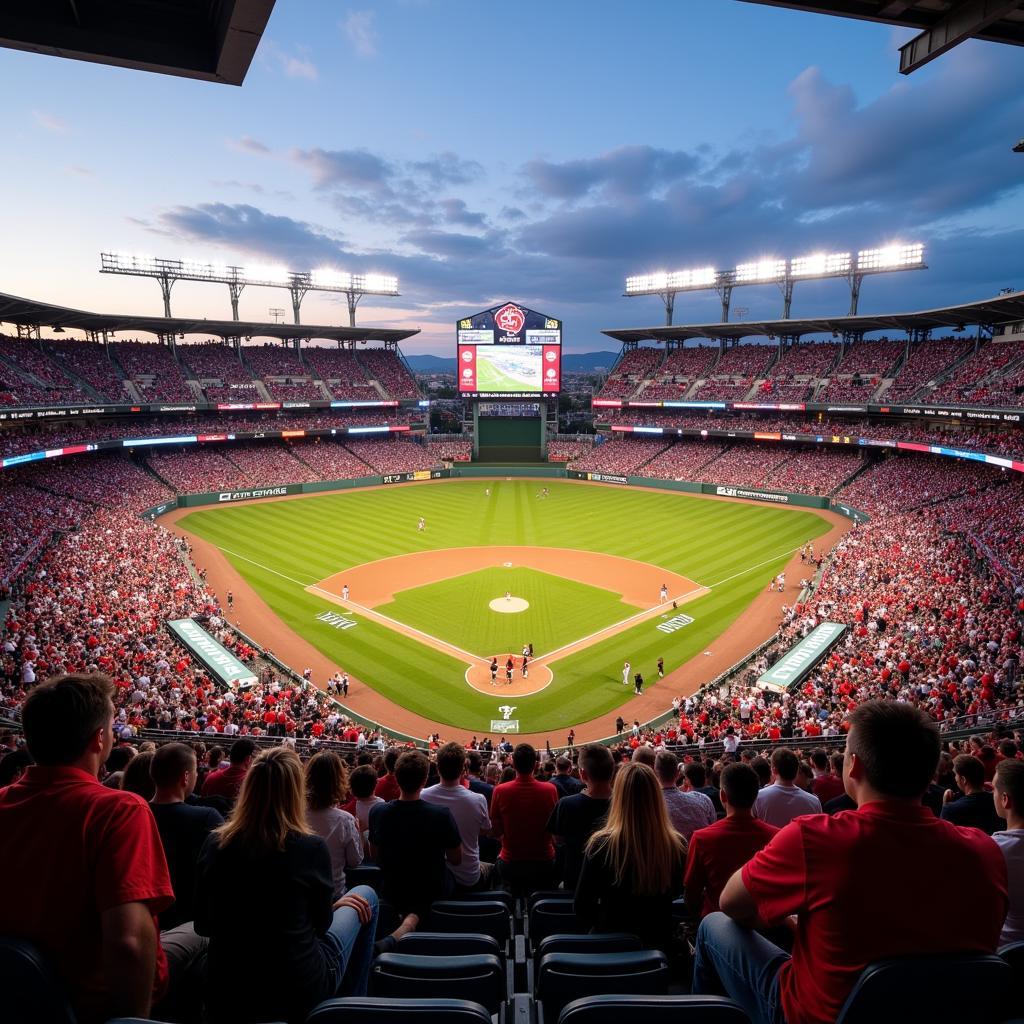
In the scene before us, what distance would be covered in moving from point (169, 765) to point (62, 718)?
230 cm

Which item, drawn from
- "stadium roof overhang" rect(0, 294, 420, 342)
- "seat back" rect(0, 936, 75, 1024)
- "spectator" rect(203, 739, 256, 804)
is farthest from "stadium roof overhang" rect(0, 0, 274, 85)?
"stadium roof overhang" rect(0, 294, 420, 342)

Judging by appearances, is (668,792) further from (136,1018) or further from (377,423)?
(377,423)

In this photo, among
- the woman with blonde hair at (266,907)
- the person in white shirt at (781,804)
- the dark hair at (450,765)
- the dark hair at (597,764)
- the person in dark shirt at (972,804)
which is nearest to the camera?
the woman with blonde hair at (266,907)

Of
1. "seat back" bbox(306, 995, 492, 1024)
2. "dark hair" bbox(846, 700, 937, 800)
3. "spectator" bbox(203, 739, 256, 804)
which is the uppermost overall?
"dark hair" bbox(846, 700, 937, 800)

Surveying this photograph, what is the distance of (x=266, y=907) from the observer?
3.19m

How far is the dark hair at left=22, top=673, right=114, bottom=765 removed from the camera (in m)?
2.74

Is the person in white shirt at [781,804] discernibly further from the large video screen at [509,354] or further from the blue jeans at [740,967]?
the large video screen at [509,354]

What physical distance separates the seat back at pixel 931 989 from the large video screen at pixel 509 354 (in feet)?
241

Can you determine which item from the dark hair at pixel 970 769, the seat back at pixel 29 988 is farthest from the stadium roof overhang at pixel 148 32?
the dark hair at pixel 970 769

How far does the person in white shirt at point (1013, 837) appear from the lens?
14.0ft

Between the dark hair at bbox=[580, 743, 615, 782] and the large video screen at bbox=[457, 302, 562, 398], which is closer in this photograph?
the dark hair at bbox=[580, 743, 615, 782]

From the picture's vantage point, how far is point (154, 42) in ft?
15.5

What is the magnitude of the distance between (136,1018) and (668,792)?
506cm

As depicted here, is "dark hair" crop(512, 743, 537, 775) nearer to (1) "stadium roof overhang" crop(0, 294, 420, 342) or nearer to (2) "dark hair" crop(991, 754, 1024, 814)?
(2) "dark hair" crop(991, 754, 1024, 814)
